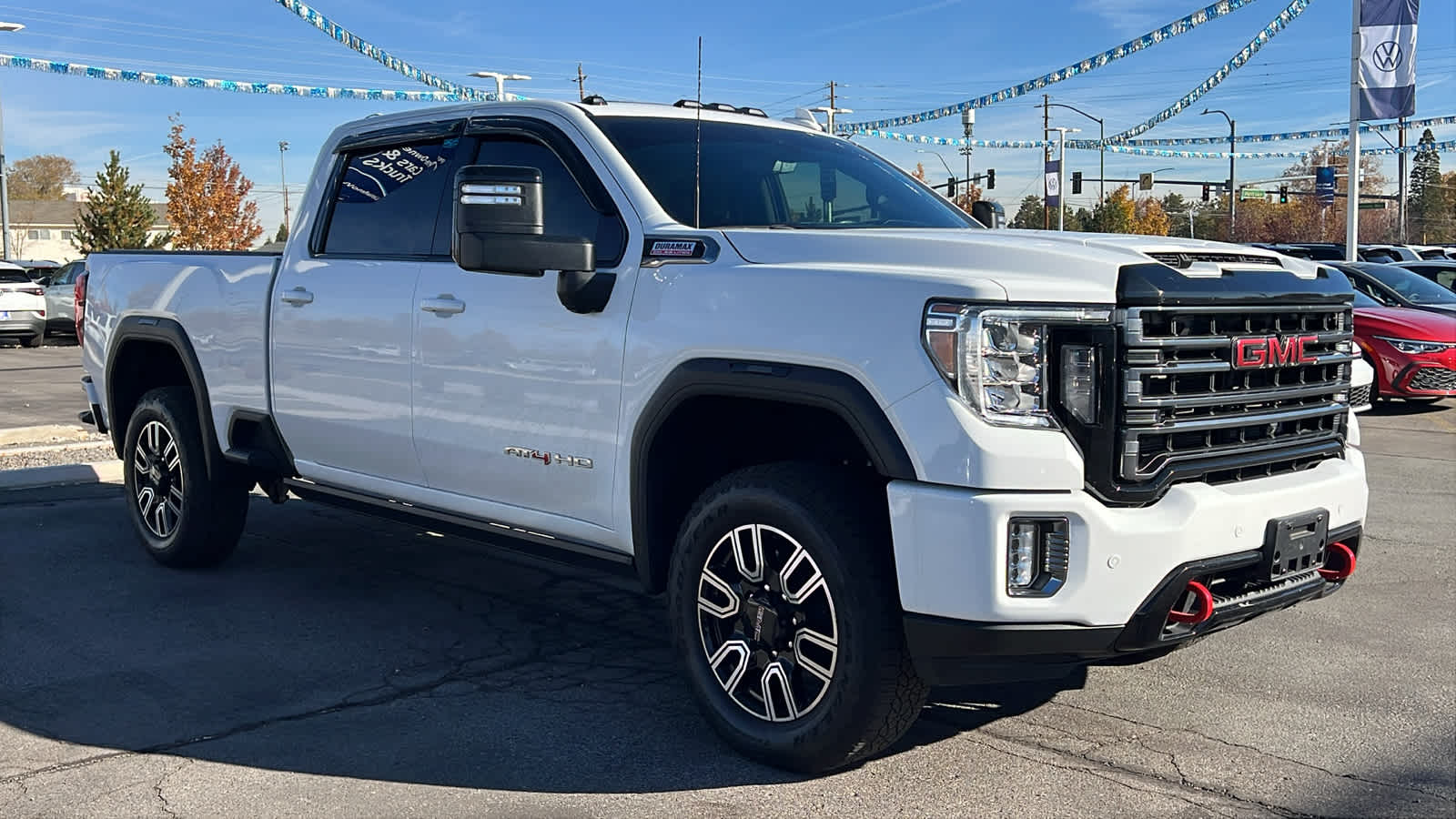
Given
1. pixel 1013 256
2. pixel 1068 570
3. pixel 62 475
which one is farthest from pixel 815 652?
pixel 62 475

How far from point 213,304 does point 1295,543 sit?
469 cm

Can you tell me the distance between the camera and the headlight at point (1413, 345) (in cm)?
1355

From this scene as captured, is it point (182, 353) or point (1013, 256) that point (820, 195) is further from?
point (182, 353)

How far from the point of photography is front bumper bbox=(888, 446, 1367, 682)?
11.0 ft

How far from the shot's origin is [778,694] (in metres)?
3.89

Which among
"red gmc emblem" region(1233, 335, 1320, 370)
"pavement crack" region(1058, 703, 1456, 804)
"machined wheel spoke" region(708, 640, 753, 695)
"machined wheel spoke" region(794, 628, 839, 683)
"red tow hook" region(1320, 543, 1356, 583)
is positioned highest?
"red gmc emblem" region(1233, 335, 1320, 370)

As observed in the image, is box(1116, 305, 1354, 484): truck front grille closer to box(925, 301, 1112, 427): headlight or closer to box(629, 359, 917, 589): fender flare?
box(925, 301, 1112, 427): headlight

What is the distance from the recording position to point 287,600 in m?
5.96

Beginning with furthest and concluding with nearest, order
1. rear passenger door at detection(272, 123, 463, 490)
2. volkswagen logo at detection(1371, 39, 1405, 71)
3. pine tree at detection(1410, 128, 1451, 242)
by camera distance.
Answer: pine tree at detection(1410, 128, 1451, 242)
volkswagen logo at detection(1371, 39, 1405, 71)
rear passenger door at detection(272, 123, 463, 490)

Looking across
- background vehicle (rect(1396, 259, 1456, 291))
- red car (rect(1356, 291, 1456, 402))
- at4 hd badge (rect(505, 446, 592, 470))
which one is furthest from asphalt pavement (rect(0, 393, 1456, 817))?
background vehicle (rect(1396, 259, 1456, 291))

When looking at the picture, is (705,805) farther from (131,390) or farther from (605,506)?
(131,390)

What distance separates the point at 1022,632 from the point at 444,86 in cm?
2508

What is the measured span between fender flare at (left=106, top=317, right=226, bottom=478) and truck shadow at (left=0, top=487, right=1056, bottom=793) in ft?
2.07

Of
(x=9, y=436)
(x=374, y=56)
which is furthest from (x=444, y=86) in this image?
(x=9, y=436)
